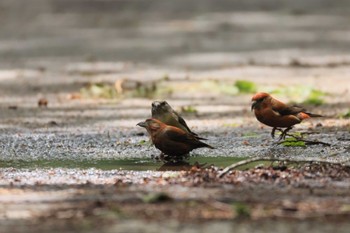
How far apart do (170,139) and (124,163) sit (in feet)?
1.33

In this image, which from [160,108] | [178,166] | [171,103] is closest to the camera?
[178,166]

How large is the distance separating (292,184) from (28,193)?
1587 millimetres

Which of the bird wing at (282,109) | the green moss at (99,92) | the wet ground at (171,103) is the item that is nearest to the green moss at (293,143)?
the wet ground at (171,103)

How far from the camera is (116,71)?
1493cm

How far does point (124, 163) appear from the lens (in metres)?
8.16

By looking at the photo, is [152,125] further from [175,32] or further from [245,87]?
[175,32]

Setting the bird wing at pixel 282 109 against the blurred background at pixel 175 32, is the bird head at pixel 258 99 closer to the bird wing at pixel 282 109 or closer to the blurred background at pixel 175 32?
the bird wing at pixel 282 109

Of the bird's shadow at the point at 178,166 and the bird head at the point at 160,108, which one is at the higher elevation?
the bird head at the point at 160,108

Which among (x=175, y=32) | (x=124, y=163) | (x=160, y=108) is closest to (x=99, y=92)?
(x=160, y=108)

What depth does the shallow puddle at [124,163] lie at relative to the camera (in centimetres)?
791

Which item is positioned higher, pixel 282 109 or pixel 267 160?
pixel 282 109

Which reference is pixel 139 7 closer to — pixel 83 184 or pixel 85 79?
pixel 85 79

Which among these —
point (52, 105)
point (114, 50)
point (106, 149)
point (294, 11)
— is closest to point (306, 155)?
point (106, 149)

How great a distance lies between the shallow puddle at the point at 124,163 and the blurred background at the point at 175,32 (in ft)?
22.6
